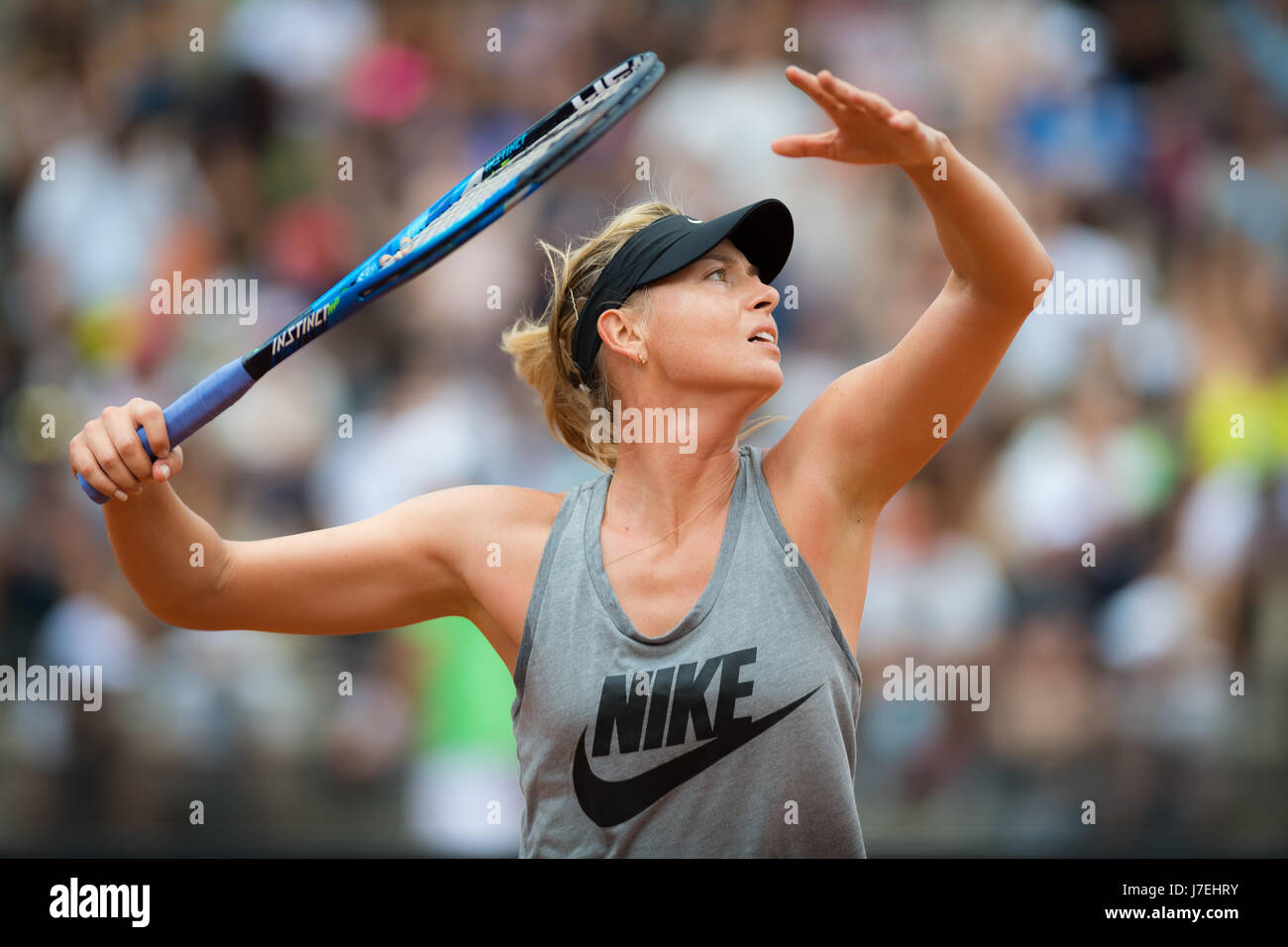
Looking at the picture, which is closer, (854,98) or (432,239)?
(854,98)

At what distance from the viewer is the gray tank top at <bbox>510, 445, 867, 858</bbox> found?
2670 millimetres

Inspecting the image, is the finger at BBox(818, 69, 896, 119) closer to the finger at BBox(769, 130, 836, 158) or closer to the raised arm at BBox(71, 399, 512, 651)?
the finger at BBox(769, 130, 836, 158)

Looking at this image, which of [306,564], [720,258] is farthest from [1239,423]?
[306,564]

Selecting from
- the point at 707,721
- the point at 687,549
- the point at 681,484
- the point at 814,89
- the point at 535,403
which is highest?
the point at 814,89

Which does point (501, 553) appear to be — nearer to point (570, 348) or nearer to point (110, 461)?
point (570, 348)

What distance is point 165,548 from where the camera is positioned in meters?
2.81

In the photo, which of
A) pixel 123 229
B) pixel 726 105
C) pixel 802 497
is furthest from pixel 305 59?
pixel 802 497

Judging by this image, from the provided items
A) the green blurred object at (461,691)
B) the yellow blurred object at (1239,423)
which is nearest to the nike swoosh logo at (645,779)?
the green blurred object at (461,691)

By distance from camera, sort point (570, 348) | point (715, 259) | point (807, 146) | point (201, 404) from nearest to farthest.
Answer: point (807, 146), point (201, 404), point (715, 259), point (570, 348)

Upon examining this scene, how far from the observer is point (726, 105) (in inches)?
244

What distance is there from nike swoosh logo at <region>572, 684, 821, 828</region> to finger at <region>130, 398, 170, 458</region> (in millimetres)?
1001

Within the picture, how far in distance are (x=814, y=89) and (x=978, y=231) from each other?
0.42 m

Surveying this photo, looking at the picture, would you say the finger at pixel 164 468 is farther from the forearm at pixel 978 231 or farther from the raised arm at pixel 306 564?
the forearm at pixel 978 231

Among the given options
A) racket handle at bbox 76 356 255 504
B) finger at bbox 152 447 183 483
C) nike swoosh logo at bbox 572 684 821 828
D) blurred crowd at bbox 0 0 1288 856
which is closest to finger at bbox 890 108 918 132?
nike swoosh logo at bbox 572 684 821 828
